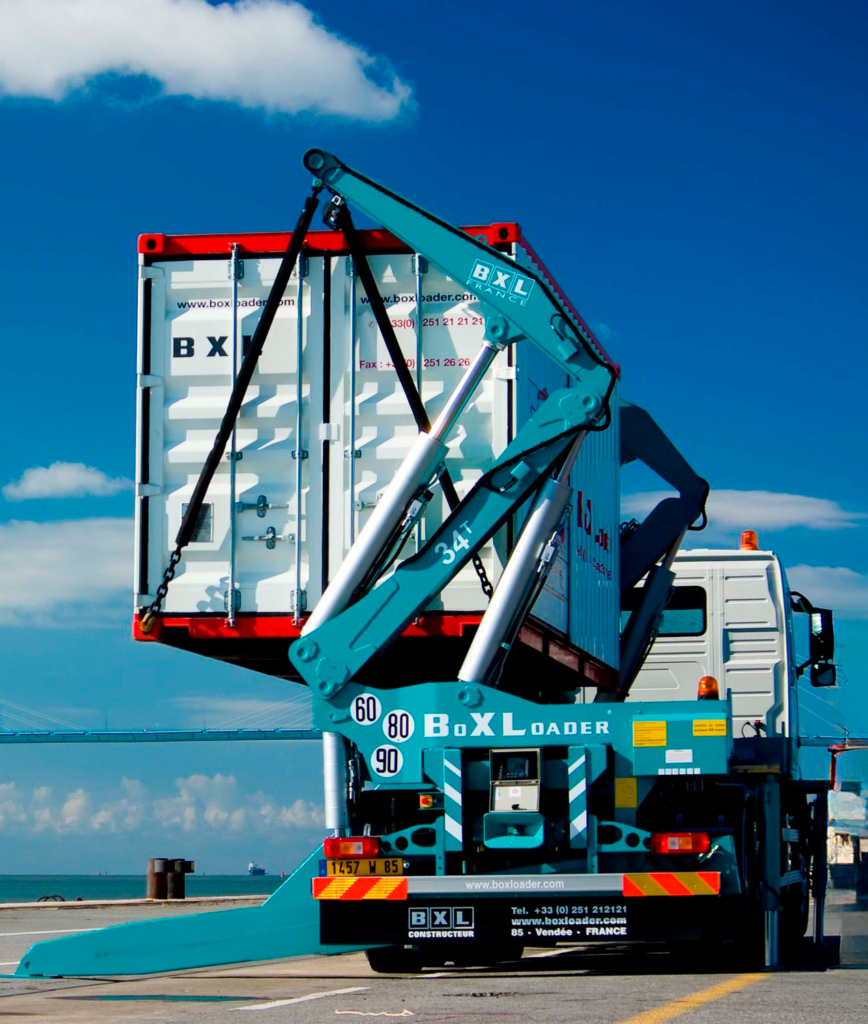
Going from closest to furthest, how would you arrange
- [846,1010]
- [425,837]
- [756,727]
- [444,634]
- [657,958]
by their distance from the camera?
[846,1010], [425,837], [444,634], [657,958], [756,727]

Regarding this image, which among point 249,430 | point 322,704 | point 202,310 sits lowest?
point 322,704

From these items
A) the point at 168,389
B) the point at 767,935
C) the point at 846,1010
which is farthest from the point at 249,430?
the point at 846,1010

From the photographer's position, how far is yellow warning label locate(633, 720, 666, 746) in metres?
9.79

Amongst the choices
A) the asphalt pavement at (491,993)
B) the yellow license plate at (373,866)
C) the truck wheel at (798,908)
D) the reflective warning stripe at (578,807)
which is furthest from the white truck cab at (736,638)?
the yellow license plate at (373,866)

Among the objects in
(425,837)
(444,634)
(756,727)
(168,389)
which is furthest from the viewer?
(756,727)

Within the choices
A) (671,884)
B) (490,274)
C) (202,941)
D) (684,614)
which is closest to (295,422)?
(490,274)

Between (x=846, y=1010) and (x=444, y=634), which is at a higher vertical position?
(x=444, y=634)

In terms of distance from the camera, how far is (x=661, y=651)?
1480cm

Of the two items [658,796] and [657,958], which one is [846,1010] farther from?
[657,958]

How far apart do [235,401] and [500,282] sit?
6.52 ft

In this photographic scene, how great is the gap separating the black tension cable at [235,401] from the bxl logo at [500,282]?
1.28 metres

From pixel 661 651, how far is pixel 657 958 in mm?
3223

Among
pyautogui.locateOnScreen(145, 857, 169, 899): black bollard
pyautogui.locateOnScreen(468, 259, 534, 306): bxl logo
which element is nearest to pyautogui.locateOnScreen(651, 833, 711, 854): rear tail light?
pyautogui.locateOnScreen(468, 259, 534, 306): bxl logo

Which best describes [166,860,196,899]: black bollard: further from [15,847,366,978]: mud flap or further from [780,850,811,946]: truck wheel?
[15,847,366,978]: mud flap
